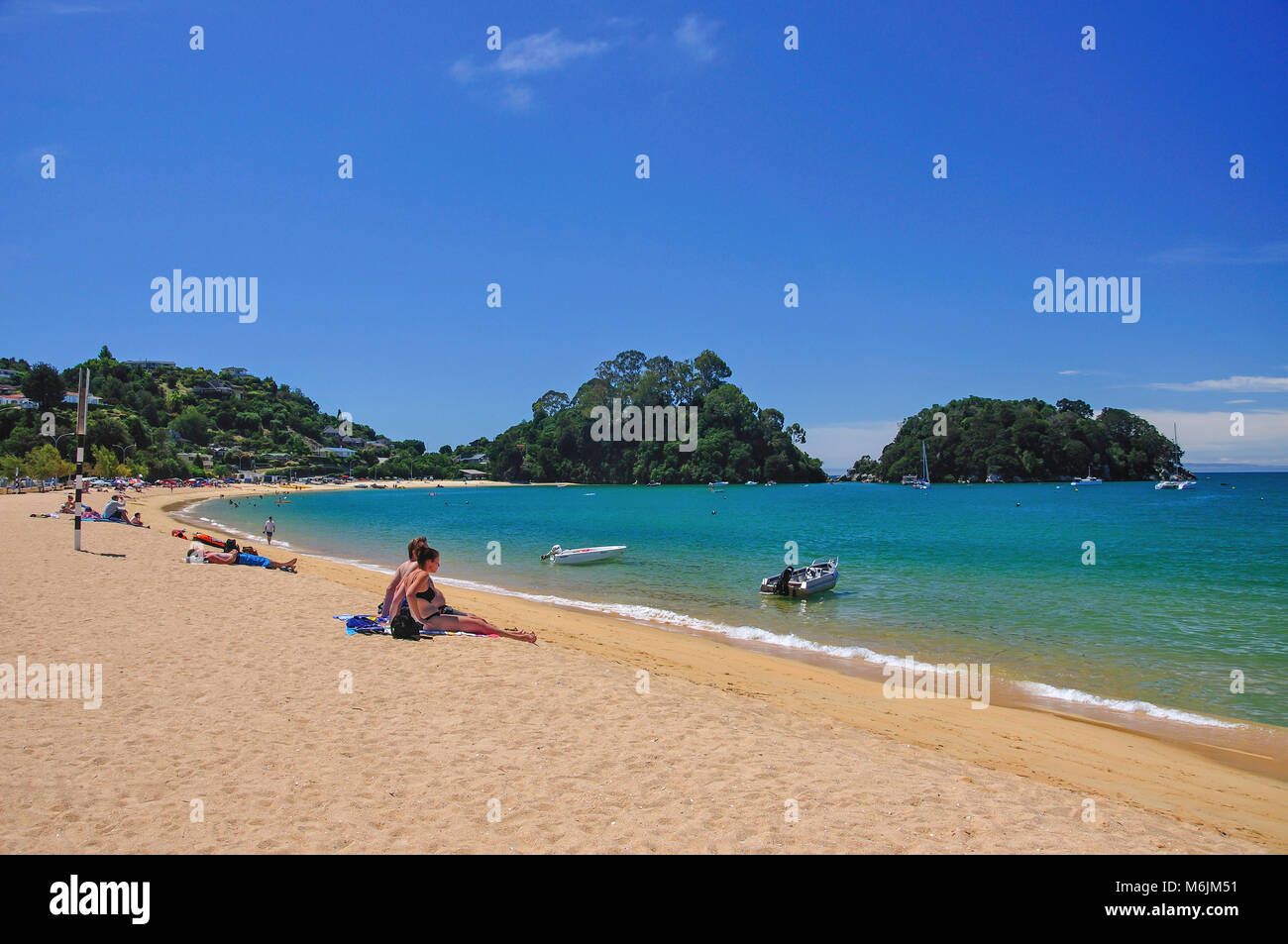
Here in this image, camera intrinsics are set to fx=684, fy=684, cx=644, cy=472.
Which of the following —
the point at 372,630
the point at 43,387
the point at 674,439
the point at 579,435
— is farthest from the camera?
the point at 579,435

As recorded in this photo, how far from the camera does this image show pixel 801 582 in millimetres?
21203

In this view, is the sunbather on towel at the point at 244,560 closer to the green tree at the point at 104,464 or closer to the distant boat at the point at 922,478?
the green tree at the point at 104,464

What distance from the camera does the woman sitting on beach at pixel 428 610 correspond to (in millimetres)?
11773

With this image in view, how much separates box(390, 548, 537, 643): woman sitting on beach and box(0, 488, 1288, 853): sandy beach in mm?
436

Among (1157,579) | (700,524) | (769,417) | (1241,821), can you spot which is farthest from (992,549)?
(769,417)

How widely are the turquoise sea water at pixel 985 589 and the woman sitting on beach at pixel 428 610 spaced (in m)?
4.30

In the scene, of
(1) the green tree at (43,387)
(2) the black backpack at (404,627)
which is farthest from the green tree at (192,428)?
(2) the black backpack at (404,627)

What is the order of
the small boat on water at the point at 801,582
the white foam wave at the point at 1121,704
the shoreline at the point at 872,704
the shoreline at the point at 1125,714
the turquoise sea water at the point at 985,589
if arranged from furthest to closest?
1. the small boat on water at the point at 801,582
2. the turquoise sea water at the point at 985,589
3. the white foam wave at the point at 1121,704
4. the shoreline at the point at 1125,714
5. the shoreline at the point at 872,704

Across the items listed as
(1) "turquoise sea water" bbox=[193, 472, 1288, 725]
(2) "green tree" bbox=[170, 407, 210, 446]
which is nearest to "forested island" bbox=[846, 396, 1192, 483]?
(1) "turquoise sea water" bbox=[193, 472, 1288, 725]

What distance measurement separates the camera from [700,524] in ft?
180

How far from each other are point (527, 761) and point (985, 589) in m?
20.8

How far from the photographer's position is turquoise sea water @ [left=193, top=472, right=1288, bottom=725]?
13.4m

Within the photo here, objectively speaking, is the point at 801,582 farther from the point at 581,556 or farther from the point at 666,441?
the point at 666,441

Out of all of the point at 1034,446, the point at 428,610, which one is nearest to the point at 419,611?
the point at 428,610
